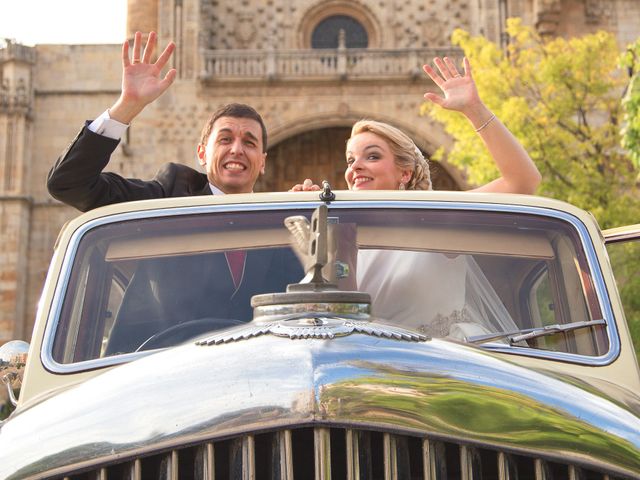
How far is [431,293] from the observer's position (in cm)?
228

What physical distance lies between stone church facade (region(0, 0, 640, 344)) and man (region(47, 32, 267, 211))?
15488 millimetres

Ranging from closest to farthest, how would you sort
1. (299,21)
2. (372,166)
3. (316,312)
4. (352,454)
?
(352,454) < (316,312) < (372,166) < (299,21)

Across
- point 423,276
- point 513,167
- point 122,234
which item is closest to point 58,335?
point 122,234

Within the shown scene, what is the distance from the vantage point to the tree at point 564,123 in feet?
44.0

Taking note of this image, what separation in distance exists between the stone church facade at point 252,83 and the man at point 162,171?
15.5m

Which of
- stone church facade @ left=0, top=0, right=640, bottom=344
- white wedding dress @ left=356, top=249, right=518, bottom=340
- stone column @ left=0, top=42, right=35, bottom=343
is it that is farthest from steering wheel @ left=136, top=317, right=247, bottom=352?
stone column @ left=0, top=42, right=35, bottom=343

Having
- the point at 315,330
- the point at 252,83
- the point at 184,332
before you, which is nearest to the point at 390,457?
the point at 315,330

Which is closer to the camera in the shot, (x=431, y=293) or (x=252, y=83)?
(x=431, y=293)

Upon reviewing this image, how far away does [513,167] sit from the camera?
9.73 ft

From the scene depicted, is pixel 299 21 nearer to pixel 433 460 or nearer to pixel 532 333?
pixel 532 333

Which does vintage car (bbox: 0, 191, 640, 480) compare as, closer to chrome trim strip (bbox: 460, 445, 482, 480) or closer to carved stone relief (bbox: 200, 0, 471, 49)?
chrome trim strip (bbox: 460, 445, 482, 480)

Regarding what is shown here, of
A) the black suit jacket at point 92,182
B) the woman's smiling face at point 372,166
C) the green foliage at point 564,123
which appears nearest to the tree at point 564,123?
the green foliage at point 564,123

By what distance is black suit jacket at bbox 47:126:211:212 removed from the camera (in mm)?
2691

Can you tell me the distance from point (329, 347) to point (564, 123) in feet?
44.5
